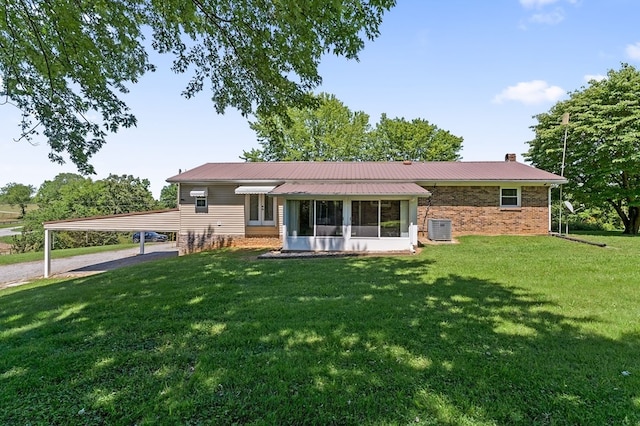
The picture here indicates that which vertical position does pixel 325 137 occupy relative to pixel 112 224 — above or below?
above

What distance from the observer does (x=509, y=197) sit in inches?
655

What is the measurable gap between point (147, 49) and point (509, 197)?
16743mm

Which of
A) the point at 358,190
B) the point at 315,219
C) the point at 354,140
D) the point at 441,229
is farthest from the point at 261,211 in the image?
the point at 354,140

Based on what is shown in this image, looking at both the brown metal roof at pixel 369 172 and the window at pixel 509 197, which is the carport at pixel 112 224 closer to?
the brown metal roof at pixel 369 172

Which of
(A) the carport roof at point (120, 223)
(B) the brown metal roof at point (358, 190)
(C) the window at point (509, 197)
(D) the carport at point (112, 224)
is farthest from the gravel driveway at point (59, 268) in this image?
(C) the window at point (509, 197)

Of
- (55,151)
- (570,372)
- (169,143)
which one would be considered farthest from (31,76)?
(169,143)

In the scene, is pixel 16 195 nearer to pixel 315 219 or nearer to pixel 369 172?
pixel 369 172

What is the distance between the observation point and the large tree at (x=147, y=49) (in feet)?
16.5

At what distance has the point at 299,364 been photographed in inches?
138

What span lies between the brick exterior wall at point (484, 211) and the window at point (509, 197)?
21 cm

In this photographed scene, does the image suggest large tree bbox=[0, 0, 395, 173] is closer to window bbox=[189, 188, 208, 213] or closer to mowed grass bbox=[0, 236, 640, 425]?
mowed grass bbox=[0, 236, 640, 425]

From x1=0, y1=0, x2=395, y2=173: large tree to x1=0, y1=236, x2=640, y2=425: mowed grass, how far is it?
3757 millimetres

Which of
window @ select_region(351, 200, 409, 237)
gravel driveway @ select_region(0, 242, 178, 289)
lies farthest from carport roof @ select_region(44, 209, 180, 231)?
window @ select_region(351, 200, 409, 237)

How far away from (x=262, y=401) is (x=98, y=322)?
11.8 ft
